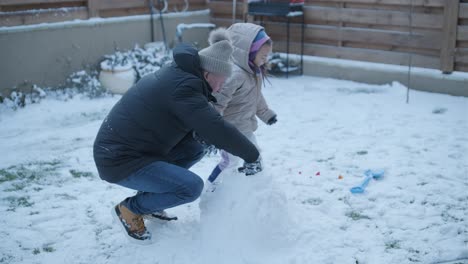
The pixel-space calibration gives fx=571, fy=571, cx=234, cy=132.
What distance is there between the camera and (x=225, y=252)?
351 cm

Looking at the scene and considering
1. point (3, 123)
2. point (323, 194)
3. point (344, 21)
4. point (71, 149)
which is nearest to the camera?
point (323, 194)

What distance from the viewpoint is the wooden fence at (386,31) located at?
745cm

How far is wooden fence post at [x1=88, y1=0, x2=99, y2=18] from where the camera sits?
798 cm

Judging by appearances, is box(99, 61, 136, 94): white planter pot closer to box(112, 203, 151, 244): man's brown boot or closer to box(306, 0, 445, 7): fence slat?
box(306, 0, 445, 7): fence slat

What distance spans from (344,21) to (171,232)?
5587 mm

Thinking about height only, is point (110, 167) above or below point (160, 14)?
below

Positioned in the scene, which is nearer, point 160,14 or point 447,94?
point 447,94

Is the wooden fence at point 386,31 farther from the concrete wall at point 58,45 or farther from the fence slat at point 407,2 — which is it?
the concrete wall at point 58,45

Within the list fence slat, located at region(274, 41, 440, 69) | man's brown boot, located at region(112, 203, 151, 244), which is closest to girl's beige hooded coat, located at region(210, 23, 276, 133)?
man's brown boot, located at region(112, 203, 151, 244)

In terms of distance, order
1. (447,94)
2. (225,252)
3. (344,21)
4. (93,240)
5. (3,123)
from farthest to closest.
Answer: (344,21), (447,94), (3,123), (93,240), (225,252)

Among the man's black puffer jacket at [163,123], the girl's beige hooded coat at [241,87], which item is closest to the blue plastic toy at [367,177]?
the girl's beige hooded coat at [241,87]

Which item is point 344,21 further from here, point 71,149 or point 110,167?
point 110,167

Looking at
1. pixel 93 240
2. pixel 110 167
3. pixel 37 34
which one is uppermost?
pixel 37 34

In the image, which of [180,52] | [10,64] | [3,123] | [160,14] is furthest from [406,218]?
[160,14]
